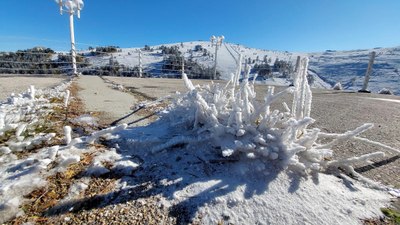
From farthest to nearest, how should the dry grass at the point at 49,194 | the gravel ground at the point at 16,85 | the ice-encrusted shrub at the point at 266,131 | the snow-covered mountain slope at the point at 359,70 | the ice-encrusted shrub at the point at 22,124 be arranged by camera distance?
1. the snow-covered mountain slope at the point at 359,70
2. the gravel ground at the point at 16,85
3. the ice-encrusted shrub at the point at 22,124
4. the ice-encrusted shrub at the point at 266,131
5. the dry grass at the point at 49,194

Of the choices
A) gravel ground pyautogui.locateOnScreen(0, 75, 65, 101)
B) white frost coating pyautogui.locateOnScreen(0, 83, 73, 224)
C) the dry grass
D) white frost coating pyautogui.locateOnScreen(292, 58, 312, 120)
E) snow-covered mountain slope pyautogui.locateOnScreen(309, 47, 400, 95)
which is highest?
snow-covered mountain slope pyautogui.locateOnScreen(309, 47, 400, 95)

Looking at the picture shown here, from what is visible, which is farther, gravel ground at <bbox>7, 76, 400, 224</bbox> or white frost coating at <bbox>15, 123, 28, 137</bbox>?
white frost coating at <bbox>15, 123, 28, 137</bbox>

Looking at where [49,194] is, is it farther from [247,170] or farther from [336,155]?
[336,155]

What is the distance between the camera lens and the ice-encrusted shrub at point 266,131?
3.59 ft

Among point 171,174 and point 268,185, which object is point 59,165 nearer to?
point 171,174

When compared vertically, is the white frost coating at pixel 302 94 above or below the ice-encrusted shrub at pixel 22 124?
above

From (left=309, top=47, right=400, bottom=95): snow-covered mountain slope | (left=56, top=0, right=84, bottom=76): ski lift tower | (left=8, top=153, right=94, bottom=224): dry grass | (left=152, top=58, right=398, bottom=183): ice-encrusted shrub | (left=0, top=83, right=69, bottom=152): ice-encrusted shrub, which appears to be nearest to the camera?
(left=8, top=153, right=94, bottom=224): dry grass

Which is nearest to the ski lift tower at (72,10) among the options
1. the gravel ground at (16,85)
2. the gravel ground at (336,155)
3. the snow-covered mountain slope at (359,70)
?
the gravel ground at (16,85)

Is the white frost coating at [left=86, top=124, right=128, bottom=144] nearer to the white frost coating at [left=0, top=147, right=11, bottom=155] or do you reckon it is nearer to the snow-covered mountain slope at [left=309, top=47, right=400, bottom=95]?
the white frost coating at [left=0, top=147, right=11, bottom=155]

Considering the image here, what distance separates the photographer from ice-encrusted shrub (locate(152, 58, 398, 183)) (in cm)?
109

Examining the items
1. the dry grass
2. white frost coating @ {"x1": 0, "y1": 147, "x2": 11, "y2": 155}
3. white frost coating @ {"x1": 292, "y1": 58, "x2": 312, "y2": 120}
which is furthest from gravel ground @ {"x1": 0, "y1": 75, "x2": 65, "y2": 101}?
white frost coating @ {"x1": 292, "y1": 58, "x2": 312, "y2": 120}

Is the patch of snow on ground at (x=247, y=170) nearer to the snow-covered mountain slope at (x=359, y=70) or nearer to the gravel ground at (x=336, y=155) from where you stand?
the gravel ground at (x=336, y=155)

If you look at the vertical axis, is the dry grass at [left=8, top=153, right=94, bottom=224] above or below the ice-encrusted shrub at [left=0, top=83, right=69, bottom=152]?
below

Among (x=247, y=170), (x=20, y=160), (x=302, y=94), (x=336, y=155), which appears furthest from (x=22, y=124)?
(x=336, y=155)
